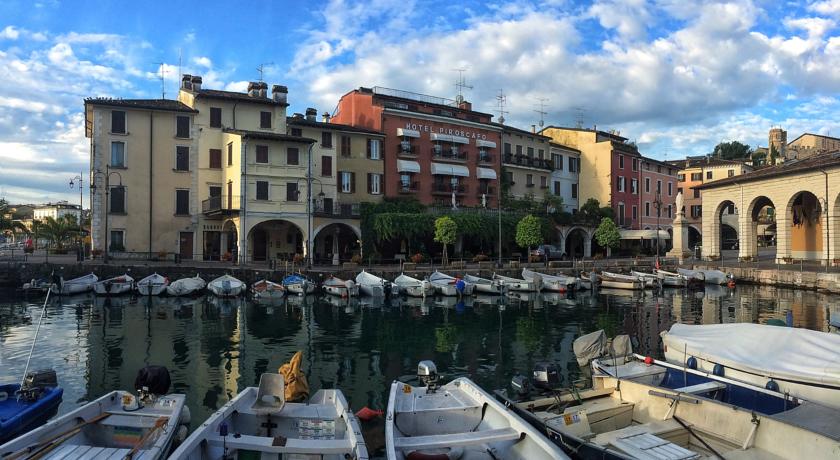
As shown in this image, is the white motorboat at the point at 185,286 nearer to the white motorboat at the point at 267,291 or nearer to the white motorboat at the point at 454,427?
the white motorboat at the point at 267,291

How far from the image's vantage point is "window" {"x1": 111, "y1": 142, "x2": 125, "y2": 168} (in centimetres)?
4356

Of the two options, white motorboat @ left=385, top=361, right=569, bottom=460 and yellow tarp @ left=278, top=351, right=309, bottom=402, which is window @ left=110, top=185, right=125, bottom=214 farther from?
white motorboat @ left=385, top=361, right=569, bottom=460

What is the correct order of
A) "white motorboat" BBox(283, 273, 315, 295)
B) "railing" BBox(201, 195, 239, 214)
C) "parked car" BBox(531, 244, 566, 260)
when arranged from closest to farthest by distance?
"white motorboat" BBox(283, 273, 315, 295)
"railing" BBox(201, 195, 239, 214)
"parked car" BBox(531, 244, 566, 260)

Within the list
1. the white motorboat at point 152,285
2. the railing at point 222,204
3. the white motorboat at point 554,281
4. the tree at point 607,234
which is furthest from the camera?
the tree at point 607,234

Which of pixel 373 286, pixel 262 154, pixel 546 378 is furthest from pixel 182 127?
pixel 546 378

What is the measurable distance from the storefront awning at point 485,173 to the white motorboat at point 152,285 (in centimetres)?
3246

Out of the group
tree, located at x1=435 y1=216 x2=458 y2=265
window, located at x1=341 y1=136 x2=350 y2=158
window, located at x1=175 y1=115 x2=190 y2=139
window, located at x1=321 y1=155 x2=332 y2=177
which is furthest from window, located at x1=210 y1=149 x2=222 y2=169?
tree, located at x1=435 y1=216 x2=458 y2=265

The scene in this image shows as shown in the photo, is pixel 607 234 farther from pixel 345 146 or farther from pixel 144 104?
pixel 144 104

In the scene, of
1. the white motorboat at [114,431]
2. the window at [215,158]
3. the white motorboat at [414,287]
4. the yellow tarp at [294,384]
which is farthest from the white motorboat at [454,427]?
the window at [215,158]

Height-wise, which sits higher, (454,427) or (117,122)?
(117,122)

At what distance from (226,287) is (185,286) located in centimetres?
294

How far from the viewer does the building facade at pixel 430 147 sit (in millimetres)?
52344

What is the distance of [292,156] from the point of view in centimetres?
4419

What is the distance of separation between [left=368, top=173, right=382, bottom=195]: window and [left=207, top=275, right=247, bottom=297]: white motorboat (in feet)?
59.5
